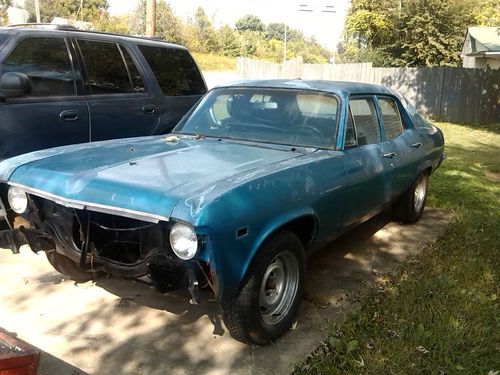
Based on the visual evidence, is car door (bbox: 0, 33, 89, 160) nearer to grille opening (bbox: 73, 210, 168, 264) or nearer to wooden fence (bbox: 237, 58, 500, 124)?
grille opening (bbox: 73, 210, 168, 264)

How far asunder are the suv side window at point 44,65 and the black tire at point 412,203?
12.0 feet

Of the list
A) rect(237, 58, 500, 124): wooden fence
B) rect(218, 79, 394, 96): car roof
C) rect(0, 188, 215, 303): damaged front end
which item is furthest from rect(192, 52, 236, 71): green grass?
rect(0, 188, 215, 303): damaged front end

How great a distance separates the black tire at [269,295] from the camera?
305 cm

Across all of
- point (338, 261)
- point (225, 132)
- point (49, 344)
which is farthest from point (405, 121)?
point (49, 344)

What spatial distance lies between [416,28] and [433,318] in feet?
102

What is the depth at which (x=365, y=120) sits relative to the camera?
4.57 meters

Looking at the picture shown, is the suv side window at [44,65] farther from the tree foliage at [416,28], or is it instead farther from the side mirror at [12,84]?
the tree foliage at [416,28]

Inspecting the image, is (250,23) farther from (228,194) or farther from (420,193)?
(228,194)

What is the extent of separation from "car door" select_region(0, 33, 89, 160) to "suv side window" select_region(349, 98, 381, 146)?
2.54 m

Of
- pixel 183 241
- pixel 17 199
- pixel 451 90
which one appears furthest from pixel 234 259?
pixel 451 90

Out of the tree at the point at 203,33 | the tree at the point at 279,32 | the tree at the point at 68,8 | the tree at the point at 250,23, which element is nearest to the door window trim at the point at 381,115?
the tree at the point at 203,33

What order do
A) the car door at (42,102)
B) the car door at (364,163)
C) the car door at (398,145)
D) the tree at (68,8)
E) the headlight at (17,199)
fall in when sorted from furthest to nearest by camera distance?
the tree at (68,8)
the car door at (398,145)
the car door at (42,102)
the car door at (364,163)
the headlight at (17,199)

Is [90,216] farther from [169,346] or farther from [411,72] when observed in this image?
[411,72]

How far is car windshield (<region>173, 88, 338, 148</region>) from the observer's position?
4.15 m
